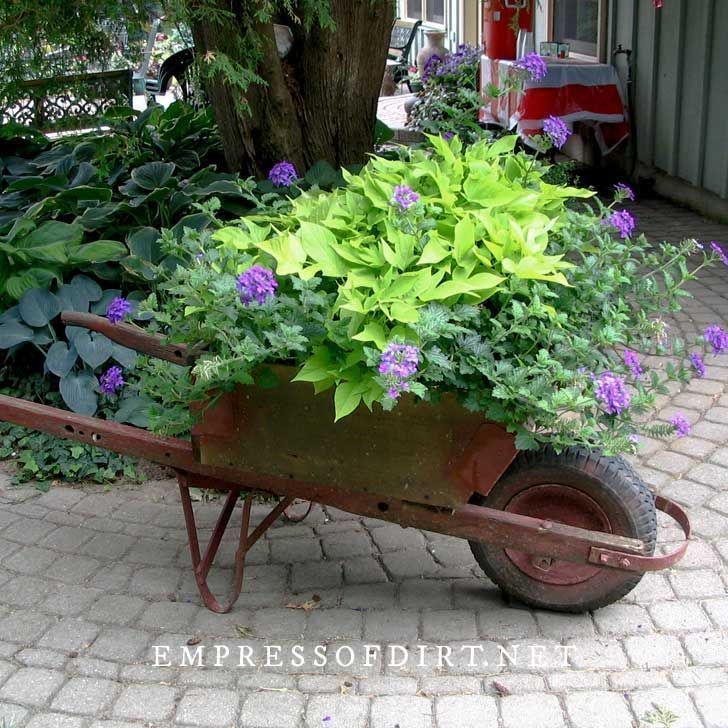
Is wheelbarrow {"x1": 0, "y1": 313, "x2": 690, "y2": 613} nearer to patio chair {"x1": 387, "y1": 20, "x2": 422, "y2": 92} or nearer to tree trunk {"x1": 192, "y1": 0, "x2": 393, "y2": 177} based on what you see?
tree trunk {"x1": 192, "y1": 0, "x2": 393, "y2": 177}

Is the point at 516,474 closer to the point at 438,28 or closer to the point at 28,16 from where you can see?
the point at 28,16

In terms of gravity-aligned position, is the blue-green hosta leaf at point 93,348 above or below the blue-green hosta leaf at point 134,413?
above

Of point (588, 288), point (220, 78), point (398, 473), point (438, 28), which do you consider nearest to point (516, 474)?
point (398, 473)

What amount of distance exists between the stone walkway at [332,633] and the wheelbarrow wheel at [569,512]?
11 cm

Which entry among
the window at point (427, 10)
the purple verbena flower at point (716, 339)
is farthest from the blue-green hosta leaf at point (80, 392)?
the window at point (427, 10)

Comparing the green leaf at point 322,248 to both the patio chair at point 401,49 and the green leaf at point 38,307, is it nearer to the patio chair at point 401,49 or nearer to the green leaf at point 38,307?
the green leaf at point 38,307

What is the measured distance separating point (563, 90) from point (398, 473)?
645 cm

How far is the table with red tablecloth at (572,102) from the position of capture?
807 cm

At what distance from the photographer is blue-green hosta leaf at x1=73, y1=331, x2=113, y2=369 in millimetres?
4262

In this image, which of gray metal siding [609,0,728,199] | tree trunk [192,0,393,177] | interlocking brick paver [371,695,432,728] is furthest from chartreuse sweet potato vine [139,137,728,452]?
gray metal siding [609,0,728,199]

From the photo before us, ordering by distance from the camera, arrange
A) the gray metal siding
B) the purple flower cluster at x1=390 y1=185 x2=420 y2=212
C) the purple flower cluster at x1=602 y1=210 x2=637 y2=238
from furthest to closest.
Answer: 1. the gray metal siding
2. the purple flower cluster at x1=602 y1=210 x2=637 y2=238
3. the purple flower cluster at x1=390 y1=185 x2=420 y2=212

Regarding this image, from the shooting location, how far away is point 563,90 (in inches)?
326

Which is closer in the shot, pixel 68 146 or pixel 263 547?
pixel 263 547

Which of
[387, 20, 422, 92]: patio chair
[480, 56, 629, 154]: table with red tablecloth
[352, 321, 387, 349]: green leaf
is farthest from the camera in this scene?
[387, 20, 422, 92]: patio chair
